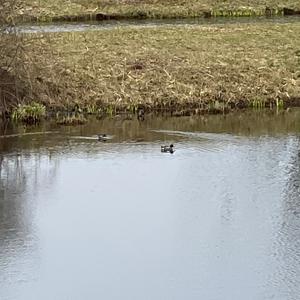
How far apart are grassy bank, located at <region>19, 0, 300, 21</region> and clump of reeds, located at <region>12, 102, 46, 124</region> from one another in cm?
1249

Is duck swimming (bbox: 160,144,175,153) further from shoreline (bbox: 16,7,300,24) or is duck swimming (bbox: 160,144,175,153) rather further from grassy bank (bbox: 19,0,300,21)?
grassy bank (bbox: 19,0,300,21)

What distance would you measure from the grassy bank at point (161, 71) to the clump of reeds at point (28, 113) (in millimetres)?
533

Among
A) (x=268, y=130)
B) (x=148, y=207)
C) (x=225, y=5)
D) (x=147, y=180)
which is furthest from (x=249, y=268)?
(x=225, y=5)

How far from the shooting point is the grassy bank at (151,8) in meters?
32.6

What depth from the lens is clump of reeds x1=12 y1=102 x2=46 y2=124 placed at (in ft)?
63.8

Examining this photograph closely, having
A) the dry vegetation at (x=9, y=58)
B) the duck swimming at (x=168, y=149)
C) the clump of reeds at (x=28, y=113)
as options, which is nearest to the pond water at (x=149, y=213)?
the duck swimming at (x=168, y=149)

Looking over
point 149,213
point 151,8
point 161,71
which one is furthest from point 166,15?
point 149,213

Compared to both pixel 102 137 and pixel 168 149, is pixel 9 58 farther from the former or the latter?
pixel 168 149

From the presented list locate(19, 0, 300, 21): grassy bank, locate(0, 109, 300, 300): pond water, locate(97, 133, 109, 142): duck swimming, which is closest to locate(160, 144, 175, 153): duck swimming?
locate(0, 109, 300, 300): pond water

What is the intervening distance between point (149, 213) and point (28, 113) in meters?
7.51

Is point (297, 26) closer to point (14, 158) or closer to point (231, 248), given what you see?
point (14, 158)

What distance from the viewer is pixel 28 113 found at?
1955 centimetres

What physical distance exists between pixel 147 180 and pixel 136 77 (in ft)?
26.1

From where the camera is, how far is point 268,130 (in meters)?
18.9
